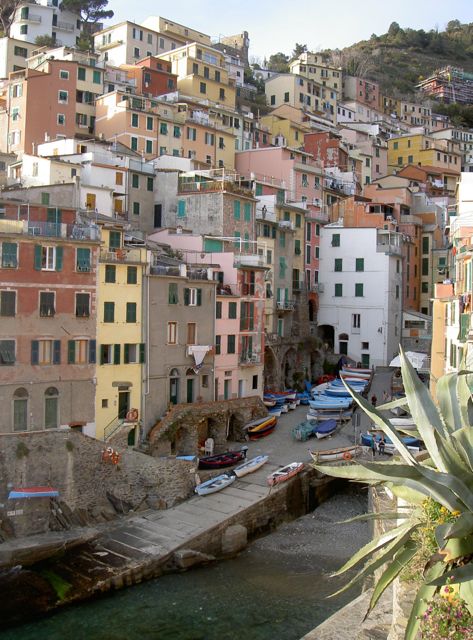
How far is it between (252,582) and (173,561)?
346cm

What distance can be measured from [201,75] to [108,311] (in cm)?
5006

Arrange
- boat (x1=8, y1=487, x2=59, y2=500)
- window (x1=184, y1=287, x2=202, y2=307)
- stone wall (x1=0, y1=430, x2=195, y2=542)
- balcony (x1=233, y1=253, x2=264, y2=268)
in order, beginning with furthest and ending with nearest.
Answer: balcony (x1=233, y1=253, x2=264, y2=268)
window (x1=184, y1=287, x2=202, y2=307)
stone wall (x1=0, y1=430, x2=195, y2=542)
boat (x1=8, y1=487, x2=59, y2=500)

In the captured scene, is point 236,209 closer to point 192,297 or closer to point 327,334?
point 192,297

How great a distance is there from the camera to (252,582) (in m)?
29.6

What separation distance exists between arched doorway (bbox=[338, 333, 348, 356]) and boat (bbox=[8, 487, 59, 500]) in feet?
114

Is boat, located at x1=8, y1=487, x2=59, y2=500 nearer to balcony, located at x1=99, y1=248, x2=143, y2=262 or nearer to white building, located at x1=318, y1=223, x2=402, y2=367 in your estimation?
balcony, located at x1=99, y1=248, x2=143, y2=262

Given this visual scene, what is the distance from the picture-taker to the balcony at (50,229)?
115 ft

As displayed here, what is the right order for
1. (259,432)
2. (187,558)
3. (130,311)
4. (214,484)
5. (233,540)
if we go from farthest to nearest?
1. (259,432)
2. (130,311)
3. (214,484)
4. (233,540)
5. (187,558)

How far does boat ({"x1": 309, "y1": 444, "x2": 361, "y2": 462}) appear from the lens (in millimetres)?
38656

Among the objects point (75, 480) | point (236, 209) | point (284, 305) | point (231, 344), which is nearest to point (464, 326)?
point (231, 344)

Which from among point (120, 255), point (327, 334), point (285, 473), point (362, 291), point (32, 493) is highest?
point (120, 255)

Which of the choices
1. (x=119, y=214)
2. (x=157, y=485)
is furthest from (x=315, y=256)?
(x=157, y=485)

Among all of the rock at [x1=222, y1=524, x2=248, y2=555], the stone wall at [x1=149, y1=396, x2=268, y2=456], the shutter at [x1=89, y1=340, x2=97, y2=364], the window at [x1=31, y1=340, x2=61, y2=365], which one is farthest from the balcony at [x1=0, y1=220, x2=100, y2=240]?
the rock at [x1=222, y1=524, x2=248, y2=555]

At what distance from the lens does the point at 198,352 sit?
4278cm
